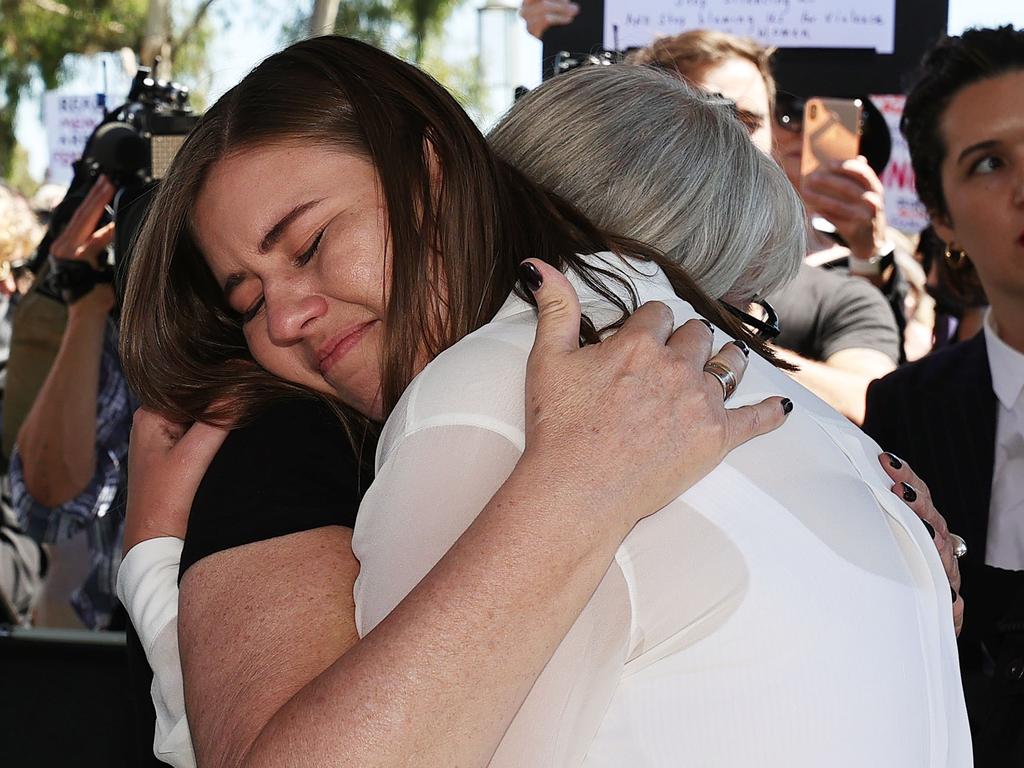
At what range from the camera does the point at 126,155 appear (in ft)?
9.62

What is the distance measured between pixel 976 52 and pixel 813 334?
81 cm

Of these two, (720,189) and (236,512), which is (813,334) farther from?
(236,512)

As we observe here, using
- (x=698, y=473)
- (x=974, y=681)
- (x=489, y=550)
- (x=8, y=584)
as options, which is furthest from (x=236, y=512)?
(x=8, y=584)

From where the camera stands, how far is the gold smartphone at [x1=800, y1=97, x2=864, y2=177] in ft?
10.0

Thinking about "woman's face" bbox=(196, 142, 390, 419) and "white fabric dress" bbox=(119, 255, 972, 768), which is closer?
"white fabric dress" bbox=(119, 255, 972, 768)

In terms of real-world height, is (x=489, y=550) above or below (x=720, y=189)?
below

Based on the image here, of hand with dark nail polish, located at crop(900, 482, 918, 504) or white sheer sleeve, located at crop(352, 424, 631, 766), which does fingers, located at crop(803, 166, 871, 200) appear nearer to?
hand with dark nail polish, located at crop(900, 482, 918, 504)

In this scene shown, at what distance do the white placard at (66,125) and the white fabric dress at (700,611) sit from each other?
19.9 feet

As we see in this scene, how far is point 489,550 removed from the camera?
3.60 feet

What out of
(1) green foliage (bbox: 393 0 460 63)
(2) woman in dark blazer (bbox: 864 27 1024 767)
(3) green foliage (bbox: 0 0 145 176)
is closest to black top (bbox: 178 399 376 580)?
(2) woman in dark blazer (bbox: 864 27 1024 767)

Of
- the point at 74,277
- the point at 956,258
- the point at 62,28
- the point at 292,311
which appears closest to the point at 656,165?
the point at 292,311

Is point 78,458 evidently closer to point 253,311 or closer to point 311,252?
point 253,311

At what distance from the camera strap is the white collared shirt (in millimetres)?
2143

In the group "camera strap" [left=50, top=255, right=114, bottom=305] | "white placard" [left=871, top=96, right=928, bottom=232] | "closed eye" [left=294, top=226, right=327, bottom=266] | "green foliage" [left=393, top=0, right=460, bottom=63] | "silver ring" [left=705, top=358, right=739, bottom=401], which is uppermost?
"closed eye" [left=294, top=226, right=327, bottom=266]
